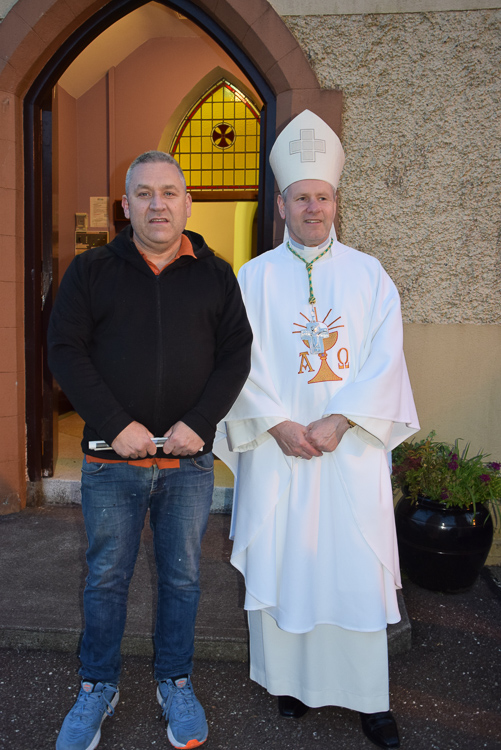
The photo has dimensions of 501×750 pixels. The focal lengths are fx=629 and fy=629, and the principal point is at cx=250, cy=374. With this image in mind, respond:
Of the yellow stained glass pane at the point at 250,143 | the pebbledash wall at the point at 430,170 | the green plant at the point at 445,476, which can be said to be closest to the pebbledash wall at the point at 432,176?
the pebbledash wall at the point at 430,170

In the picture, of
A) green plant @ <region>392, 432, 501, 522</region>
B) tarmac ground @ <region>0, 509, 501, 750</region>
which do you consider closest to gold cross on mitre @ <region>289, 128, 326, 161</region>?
green plant @ <region>392, 432, 501, 522</region>

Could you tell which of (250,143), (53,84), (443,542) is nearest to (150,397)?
(443,542)

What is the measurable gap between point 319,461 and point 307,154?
1188mm

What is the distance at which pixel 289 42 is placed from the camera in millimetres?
3742

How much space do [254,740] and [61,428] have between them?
4479mm

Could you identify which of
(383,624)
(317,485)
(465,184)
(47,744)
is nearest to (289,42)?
(465,184)

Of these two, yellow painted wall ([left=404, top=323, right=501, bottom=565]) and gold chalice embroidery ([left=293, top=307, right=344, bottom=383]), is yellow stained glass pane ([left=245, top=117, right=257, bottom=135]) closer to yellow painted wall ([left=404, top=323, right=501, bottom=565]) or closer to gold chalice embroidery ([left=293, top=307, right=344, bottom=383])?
yellow painted wall ([left=404, top=323, right=501, bottom=565])

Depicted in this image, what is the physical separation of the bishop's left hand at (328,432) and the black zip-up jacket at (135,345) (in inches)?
13.3

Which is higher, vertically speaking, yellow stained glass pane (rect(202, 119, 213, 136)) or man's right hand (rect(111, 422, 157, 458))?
yellow stained glass pane (rect(202, 119, 213, 136))

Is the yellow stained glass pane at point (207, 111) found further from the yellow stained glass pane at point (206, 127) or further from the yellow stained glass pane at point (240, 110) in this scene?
the yellow stained glass pane at point (240, 110)

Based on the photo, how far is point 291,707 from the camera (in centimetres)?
244

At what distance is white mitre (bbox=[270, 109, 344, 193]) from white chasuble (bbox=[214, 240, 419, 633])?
1.10ft

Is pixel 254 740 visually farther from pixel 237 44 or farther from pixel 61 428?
pixel 61 428

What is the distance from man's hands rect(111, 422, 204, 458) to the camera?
76.2 inches
